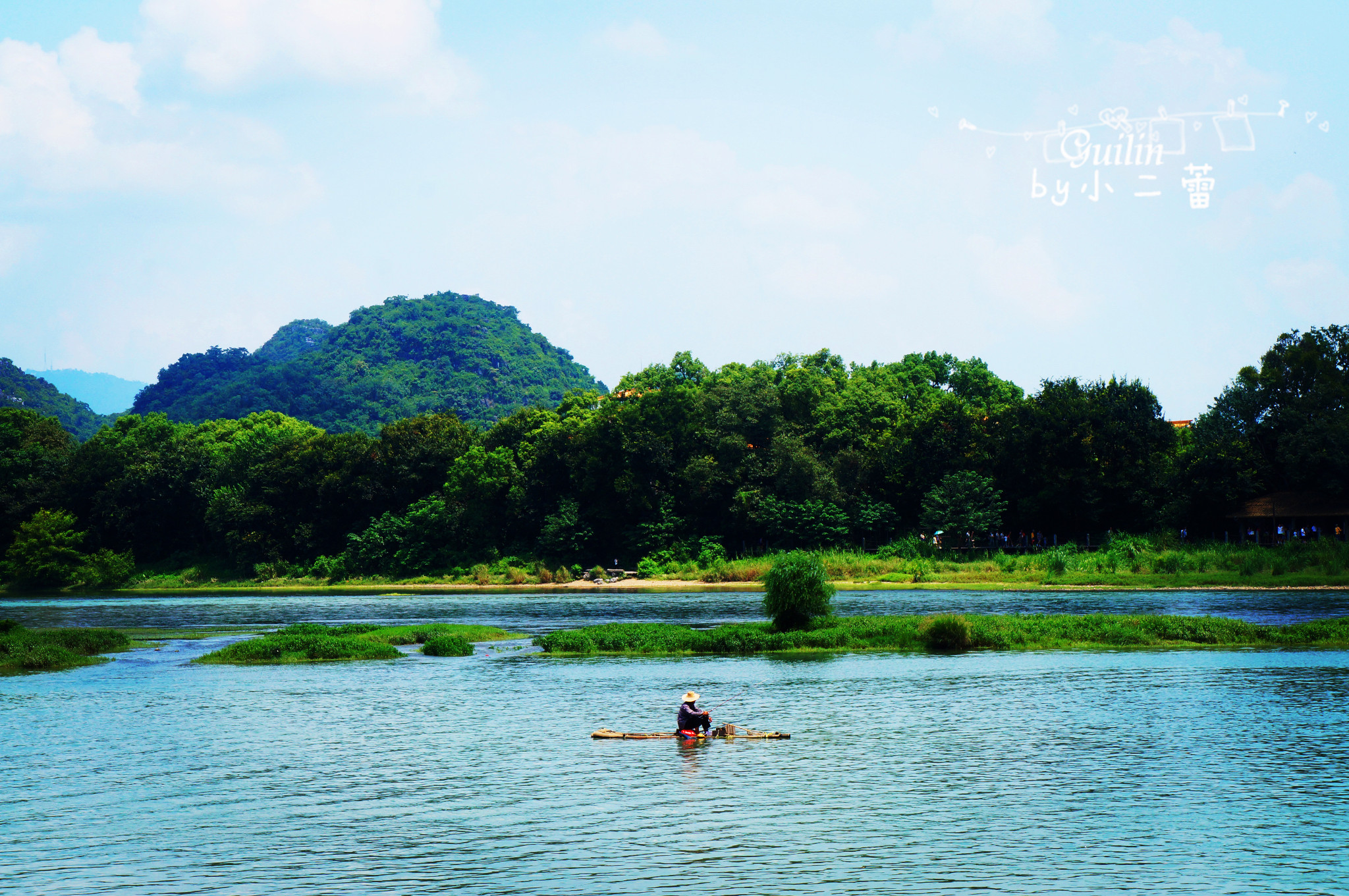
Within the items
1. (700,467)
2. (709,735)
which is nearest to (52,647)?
(709,735)

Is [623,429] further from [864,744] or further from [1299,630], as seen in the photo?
[864,744]

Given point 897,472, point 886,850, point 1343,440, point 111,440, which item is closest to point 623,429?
point 897,472

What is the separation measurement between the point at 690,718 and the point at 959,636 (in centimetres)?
2396

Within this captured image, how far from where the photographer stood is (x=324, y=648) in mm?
54594

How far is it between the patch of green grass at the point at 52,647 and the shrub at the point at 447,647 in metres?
15.7

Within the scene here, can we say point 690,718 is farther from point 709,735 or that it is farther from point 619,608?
point 619,608

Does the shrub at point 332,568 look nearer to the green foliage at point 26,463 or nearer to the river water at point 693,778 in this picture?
the green foliage at point 26,463

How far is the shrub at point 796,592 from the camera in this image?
54250mm

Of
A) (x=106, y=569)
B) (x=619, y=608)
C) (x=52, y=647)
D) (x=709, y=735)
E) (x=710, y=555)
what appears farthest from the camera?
(x=106, y=569)

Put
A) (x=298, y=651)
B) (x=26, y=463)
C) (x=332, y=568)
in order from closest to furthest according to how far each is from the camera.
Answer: (x=298, y=651), (x=332, y=568), (x=26, y=463)

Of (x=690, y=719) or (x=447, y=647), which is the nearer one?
(x=690, y=719)

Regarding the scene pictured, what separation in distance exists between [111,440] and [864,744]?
5597 inches

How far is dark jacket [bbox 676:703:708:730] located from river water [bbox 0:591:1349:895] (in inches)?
28.0

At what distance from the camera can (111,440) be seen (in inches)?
5807
